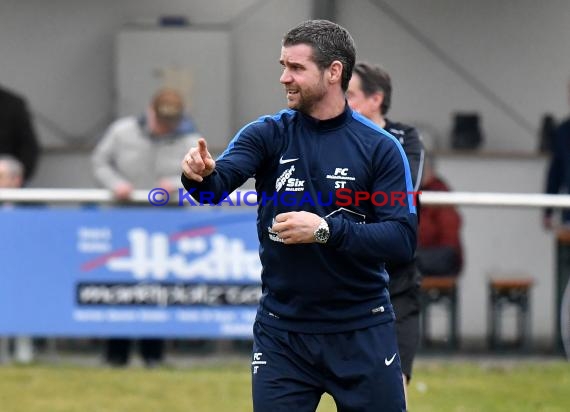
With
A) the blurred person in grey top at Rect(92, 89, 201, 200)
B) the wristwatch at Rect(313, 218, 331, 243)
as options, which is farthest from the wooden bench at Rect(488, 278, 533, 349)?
the wristwatch at Rect(313, 218, 331, 243)

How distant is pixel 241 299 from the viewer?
10344 millimetres

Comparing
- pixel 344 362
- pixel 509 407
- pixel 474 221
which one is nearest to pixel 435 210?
pixel 474 221

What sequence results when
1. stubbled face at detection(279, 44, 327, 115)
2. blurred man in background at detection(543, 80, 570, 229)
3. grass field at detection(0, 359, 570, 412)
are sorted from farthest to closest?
blurred man in background at detection(543, 80, 570, 229)
grass field at detection(0, 359, 570, 412)
stubbled face at detection(279, 44, 327, 115)

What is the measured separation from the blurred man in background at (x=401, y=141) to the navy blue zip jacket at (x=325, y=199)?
4.97 ft

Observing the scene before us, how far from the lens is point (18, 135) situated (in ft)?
37.3

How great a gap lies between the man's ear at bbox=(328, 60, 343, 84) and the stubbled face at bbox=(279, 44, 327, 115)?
1.6 inches

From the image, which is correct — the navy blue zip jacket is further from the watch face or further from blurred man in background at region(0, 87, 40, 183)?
blurred man in background at region(0, 87, 40, 183)

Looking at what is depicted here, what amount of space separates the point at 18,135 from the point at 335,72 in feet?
20.8

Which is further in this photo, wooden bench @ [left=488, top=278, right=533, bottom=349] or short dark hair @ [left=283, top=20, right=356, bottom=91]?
wooden bench @ [left=488, top=278, right=533, bottom=349]

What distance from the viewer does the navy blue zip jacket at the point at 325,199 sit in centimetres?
541

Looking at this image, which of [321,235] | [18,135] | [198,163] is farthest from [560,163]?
[198,163]

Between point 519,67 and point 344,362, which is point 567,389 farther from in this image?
point 344,362

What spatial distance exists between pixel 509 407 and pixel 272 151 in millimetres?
4553

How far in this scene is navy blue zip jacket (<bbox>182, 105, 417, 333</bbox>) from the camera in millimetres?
5406
